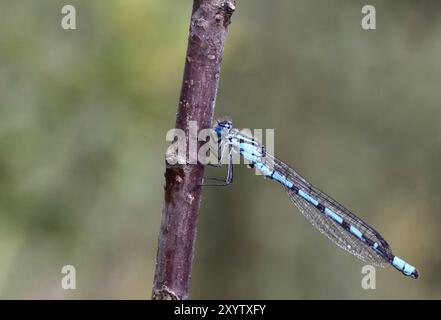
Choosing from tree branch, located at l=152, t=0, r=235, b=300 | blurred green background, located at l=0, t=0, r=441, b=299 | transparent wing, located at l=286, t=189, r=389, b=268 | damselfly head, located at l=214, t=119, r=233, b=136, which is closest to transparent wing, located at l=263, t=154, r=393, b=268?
transparent wing, located at l=286, t=189, r=389, b=268

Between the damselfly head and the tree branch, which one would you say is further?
the damselfly head

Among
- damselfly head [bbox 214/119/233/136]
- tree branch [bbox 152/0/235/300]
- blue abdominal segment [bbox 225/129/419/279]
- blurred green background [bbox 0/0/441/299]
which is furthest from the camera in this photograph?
blurred green background [bbox 0/0/441/299]

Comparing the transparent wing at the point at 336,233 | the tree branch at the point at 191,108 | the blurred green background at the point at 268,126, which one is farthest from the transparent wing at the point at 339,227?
the blurred green background at the point at 268,126

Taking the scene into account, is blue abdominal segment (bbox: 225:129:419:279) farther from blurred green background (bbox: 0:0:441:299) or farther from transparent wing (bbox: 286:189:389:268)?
blurred green background (bbox: 0:0:441:299)

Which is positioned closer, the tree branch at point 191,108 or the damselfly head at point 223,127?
the tree branch at point 191,108

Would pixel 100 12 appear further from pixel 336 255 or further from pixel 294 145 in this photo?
pixel 336 255

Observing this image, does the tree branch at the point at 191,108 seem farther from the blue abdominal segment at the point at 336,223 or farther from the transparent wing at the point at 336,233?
the transparent wing at the point at 336,233
